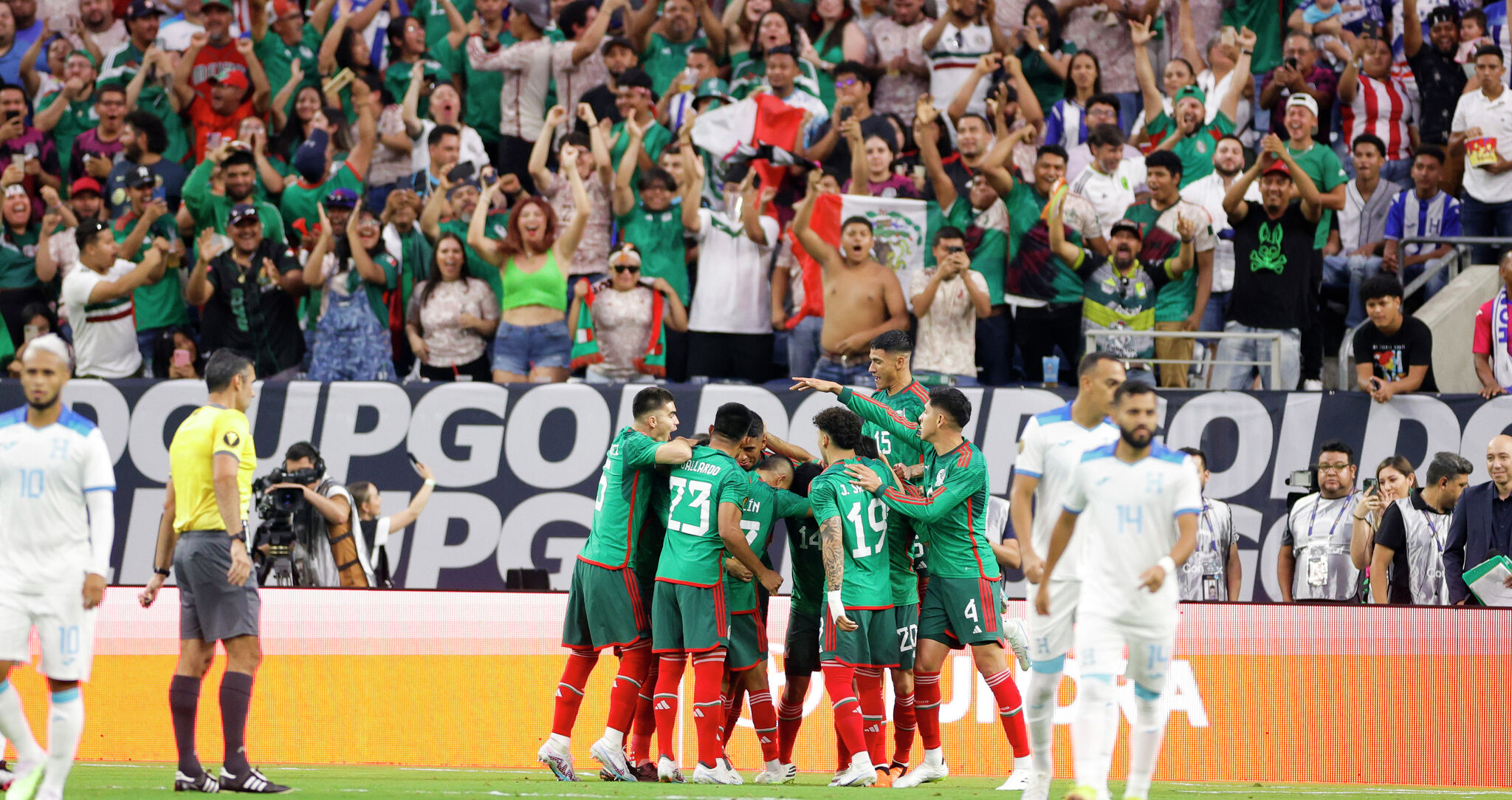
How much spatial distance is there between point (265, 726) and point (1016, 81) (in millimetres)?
9783

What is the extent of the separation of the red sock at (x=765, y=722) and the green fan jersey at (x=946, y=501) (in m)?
1.36

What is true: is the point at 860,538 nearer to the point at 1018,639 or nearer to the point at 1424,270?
the point at 1018,639

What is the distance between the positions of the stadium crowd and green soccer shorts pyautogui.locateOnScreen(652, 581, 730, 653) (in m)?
5.10

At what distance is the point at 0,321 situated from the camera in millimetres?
16188

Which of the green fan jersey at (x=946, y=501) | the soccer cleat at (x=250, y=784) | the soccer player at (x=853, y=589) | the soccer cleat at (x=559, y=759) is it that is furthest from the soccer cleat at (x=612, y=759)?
the green fan jersey at (x=946, y=501)

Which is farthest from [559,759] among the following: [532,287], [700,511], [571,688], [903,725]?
[532,287]

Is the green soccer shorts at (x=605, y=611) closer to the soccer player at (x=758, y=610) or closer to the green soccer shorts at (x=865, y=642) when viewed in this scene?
the soccer player at (x=758, y=610)

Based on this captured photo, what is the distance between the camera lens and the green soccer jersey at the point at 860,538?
1001 centimetres

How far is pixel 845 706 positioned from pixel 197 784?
375 centimetres

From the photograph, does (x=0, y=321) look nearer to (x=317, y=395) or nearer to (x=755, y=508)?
(x=317, y=395)

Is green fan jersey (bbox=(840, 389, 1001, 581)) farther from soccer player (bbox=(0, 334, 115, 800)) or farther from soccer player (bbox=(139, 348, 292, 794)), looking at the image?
soccer player (bbox=(0, 334, 115, 800))

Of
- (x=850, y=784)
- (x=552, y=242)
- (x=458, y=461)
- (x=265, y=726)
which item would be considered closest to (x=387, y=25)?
(x=552, y=242)

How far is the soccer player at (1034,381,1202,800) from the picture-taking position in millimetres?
7340

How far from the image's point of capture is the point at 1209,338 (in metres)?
14.6
